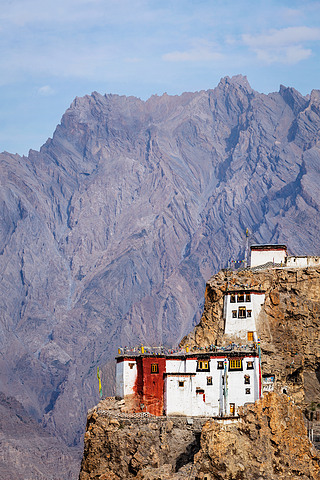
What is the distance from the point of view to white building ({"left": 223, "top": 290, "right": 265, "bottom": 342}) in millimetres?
134625

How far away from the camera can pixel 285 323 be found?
452 ft

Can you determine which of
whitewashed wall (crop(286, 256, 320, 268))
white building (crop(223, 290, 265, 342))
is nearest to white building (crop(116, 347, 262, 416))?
white building (crop(223, 290, 265, 342))

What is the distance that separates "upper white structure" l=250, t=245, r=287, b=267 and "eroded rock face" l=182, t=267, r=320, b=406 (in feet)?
16.0

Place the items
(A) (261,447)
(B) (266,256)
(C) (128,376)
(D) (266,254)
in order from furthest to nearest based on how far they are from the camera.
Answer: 1. (B) (266,256)
2. (D) (266,254)
3. (C) (128,376)
4. (A) (261,447)

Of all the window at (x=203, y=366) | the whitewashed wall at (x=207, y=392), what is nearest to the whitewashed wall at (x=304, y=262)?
the whitewashed wall at (x=207, y=392)

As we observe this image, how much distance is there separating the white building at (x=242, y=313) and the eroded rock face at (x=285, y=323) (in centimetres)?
97

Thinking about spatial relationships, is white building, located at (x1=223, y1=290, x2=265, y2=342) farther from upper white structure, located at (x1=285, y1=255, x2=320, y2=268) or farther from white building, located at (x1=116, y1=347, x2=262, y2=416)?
white building, located at (x1=116, y1=347, x2=262, y2=416)

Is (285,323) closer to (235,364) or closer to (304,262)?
(304,262)

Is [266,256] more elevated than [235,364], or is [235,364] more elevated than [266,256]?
[266,256]

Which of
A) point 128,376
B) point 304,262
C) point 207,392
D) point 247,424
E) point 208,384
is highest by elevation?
point 304,262

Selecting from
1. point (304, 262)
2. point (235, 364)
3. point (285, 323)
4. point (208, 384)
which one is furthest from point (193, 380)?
point (304, 262)

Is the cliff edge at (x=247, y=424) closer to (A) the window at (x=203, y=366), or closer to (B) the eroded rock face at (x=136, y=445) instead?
(B) the eroded rock face at (x=136, y=445)

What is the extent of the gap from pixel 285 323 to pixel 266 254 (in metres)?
12.4

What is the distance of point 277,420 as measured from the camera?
114375mm
